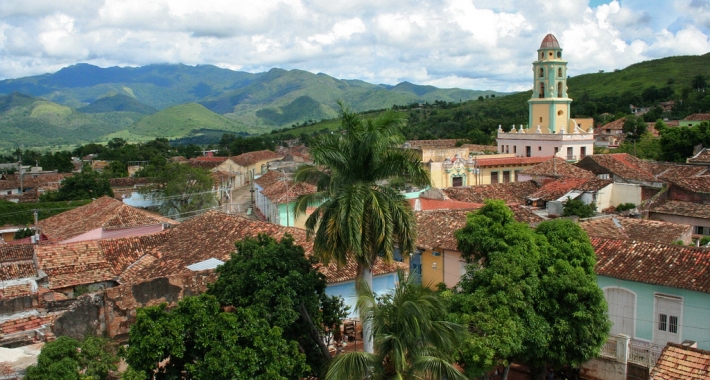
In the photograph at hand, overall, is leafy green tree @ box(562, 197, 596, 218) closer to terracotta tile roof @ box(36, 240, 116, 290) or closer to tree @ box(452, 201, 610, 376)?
tree @ box(452, 201, 610, 376)

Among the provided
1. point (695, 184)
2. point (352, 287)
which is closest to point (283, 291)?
point (352, 287)

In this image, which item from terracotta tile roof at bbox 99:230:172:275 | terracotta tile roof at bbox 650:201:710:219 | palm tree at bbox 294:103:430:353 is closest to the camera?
palm tree at bbox 294:103:430:353

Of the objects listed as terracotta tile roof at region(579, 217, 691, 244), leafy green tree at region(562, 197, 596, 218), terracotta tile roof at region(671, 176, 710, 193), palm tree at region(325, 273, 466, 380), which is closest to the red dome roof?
terracotta tile roof at region(671, 176, 710, 193)

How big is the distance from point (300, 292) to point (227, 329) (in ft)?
5.73

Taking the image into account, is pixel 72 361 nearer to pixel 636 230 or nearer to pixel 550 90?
pixel 636 230

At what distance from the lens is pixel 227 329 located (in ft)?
33.2

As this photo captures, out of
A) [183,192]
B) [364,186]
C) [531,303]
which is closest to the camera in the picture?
[364,186]

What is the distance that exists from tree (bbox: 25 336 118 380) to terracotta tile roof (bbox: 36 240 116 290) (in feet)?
29.7

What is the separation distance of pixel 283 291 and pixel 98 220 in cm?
1829

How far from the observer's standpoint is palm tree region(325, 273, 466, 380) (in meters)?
8.84

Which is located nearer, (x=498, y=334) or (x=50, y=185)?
(x=498, y=334)

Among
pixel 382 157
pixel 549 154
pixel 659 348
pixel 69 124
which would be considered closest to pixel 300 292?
pixel 382 157

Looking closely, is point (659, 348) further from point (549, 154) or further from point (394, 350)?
point (549, 154)

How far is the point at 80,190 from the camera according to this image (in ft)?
145
